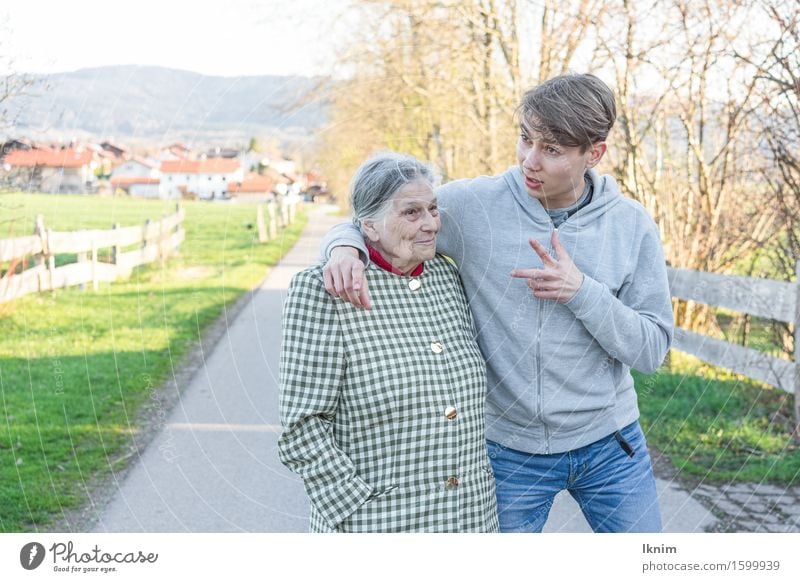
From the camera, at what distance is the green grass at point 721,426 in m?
5.10

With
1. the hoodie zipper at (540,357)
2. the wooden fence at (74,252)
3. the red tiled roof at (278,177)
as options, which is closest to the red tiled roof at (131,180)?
the red tiled roof at (278,177)

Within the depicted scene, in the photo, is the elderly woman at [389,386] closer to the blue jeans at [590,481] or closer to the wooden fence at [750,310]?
the blue jeans at [590,481]

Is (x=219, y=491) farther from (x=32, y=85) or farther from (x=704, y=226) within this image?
(x=704, y=226)

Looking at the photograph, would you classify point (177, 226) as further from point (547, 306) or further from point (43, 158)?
point (547, 306)

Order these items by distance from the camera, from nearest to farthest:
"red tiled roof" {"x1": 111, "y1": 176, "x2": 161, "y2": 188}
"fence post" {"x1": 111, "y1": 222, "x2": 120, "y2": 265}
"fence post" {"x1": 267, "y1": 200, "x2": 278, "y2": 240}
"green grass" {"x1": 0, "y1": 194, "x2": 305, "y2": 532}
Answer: "red tiled roof" {"x1": 111, "y1": 176, "x2": 161, "y2": 188}, "green grass" {"x1": 0, "y1": 194, "x2": 305, "y2": 532}, "fence post" {"x1": 267, "y1": 200, "x2": 278, "y2": 240}, "fence post" {"x1": 111, "y1": 222, "x2": 120, "y2": 265}

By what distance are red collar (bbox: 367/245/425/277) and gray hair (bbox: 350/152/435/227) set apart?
0.09 meters

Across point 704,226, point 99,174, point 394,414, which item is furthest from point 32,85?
point 704,226

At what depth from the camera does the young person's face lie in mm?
2400

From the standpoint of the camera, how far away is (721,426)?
5.80m

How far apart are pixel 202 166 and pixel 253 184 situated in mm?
248

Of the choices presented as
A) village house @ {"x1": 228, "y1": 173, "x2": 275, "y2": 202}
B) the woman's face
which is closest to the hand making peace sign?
the woman's face

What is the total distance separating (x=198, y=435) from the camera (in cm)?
577

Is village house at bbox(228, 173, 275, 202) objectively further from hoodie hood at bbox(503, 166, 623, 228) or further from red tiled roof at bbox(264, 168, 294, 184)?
hoodie hood at bbox(503, 166, 623, 228)

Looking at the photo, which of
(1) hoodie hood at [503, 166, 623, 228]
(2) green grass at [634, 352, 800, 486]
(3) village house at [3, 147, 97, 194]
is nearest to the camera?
(1) hoodie hood at [503, 166, 623, 228]
